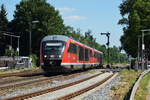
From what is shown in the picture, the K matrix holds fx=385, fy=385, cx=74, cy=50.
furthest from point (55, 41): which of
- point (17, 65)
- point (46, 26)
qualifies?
point (46, 26)

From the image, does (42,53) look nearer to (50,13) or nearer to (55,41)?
(55,41)

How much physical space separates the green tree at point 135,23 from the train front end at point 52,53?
1148 inches

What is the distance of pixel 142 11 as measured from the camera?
2388 inches

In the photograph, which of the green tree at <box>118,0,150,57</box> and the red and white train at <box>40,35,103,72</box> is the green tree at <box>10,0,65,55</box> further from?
the red and white train at <box>40,35,103,72</box>

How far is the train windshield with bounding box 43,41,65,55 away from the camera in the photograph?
98.1ft

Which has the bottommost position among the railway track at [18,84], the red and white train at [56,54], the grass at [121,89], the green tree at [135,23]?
the grass at [121,89]

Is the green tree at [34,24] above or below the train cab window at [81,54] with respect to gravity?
above

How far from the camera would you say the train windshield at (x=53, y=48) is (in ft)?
98.1

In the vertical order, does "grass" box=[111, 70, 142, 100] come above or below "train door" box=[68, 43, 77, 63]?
below

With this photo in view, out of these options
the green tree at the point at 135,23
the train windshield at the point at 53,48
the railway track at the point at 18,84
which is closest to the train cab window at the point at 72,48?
the train windshield at the point at 53,48

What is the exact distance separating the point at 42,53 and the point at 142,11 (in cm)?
3360

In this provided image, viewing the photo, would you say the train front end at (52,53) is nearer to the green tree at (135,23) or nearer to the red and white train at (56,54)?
the red and white train at (56,54)

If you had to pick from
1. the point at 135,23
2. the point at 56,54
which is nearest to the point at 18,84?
the point at 56,54

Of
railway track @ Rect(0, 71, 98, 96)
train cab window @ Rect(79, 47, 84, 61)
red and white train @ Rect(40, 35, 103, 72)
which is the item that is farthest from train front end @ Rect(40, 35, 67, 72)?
train cab window @ Rect(79, 47, 84, 61)
